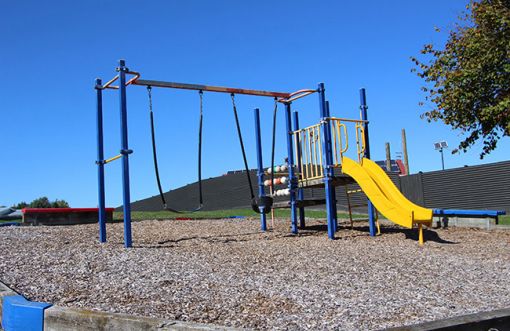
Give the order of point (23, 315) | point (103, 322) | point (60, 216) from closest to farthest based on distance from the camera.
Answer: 1. point (103, 322)
2. point (23, 315)
3. point (60, 216)

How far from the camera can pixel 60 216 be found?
11.5 m

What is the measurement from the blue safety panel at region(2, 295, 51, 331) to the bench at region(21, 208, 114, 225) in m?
8.08

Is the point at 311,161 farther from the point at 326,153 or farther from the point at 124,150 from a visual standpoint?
the point at 124,150

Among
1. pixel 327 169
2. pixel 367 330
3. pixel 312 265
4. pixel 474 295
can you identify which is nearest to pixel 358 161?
pixel 327 169

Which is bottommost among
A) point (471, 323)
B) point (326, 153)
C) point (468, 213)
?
point (471, 323)

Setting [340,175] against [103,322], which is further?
[340,175]

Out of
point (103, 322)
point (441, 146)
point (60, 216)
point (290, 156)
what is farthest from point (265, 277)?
point (441, 146)

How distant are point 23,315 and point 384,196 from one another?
6353 millimetres

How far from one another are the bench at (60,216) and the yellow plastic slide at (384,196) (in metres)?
6.65

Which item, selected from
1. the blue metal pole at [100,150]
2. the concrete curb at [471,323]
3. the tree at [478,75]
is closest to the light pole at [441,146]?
the tree at [478,75]

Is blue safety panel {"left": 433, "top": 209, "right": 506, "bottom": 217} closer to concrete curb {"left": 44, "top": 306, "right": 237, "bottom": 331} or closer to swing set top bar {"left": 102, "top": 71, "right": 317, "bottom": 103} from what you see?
swing set top bar {"left": 102, "top": 71, "right": 317, "bottom": 103}

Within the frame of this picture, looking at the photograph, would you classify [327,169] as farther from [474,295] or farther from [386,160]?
[386,160]

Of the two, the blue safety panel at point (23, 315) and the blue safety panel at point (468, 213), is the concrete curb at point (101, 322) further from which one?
the blue safety panel at point (468, 213)

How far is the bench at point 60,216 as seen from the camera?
11195mm
